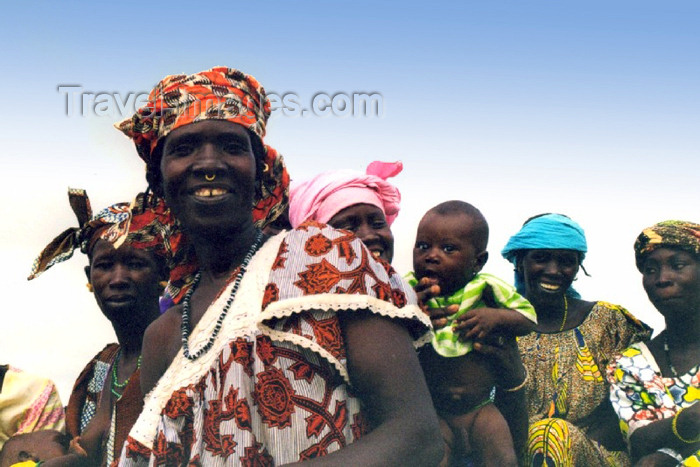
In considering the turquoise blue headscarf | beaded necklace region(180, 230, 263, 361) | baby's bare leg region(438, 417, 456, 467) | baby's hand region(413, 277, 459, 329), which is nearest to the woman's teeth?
beaded necklace region(180, 230, 263, 361)

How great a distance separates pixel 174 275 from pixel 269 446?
1.15 meters

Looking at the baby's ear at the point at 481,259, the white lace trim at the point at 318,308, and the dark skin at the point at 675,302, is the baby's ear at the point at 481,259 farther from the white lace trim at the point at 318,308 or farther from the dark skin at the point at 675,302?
the white lace trim at the point at 318,308

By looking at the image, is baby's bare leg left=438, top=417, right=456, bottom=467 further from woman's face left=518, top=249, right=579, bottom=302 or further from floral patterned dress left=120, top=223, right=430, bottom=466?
woman's face left=518, top=249, right=579, bottom=302

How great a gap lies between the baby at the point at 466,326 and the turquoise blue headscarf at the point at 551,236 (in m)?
1.25

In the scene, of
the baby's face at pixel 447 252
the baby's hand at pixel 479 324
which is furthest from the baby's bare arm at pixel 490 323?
the baby's face at pixel 447 252

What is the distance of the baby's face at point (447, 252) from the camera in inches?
139

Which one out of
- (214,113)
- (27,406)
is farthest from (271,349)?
(27,406)

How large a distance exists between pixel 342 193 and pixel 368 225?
23 cm

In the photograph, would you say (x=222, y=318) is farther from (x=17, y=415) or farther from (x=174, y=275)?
(x=17, y=415)

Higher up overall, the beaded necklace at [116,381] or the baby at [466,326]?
the baby at [466,326]

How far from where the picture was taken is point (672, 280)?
4.38 metres

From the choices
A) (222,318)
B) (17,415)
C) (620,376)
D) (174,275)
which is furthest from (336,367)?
(17,415)

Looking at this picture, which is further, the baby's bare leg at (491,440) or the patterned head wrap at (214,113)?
the baby's bare leg at (491,440)

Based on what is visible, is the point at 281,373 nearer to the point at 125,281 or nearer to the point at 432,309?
the point at 432,309
